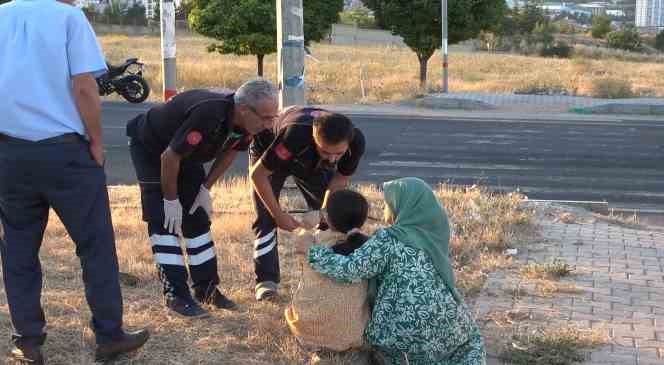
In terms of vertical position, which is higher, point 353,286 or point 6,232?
point 6,232

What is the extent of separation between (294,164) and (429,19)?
73.4 ft

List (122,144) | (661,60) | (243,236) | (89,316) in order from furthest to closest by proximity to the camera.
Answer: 1. (661,60)
2. (122,144)
3. (243,236)
4. (89,316)

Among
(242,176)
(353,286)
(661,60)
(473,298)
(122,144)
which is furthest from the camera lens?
(661,60)

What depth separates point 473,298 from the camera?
18.6ft

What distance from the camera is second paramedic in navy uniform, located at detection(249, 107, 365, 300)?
4652 mm

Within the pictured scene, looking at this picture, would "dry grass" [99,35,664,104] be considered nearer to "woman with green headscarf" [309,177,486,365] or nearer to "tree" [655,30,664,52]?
"woman with green headscarf" [309,177,486,365]

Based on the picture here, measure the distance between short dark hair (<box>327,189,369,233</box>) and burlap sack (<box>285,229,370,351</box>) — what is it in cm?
8

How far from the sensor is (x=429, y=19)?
88.0ft

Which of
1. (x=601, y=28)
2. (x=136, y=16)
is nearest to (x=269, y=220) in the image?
(x=136, y=16)

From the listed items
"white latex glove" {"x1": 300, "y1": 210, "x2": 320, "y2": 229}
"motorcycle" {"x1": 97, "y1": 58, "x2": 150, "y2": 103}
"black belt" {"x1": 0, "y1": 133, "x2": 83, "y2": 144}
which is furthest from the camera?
"motorcycle" {"x1": 97, "y1": 58, "x2": 150, "y2": 103}

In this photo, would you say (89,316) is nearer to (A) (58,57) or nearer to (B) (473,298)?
(A) (58,57)

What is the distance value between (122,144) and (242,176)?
4207mm

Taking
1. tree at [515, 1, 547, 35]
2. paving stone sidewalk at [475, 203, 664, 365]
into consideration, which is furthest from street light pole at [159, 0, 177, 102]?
tree at [515, 1, 547, 35]

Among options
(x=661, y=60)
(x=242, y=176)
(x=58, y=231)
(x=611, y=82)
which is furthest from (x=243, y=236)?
(x=661, y=60)
